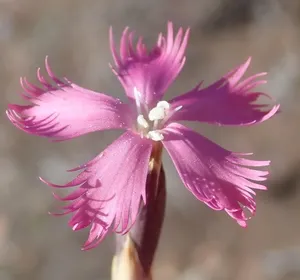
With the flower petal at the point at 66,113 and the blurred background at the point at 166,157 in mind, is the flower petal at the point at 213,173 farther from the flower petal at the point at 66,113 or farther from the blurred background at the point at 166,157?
the blurred background at the point at 166,157

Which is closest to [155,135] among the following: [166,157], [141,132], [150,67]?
[141,132]

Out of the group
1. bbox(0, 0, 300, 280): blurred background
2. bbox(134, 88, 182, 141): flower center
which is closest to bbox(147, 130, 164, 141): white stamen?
bbox(134, 88, 182, 141): flower center

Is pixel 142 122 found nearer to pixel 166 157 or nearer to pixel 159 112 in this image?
pixel 159 112

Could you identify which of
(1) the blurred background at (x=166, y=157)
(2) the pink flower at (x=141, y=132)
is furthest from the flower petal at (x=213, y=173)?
(1) the blurred background at (x=166, y=157)

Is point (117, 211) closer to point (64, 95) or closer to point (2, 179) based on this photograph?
point (64, 95)

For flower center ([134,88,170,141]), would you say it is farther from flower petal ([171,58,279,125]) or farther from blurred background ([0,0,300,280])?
blurred background ([0,0,300,280])

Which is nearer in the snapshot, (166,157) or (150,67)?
(150,67)

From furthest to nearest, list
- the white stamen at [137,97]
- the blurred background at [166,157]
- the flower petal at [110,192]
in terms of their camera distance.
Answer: the blurred background at [166,157]
the white stamen at [137,97]
the flower petal at [110,192]
